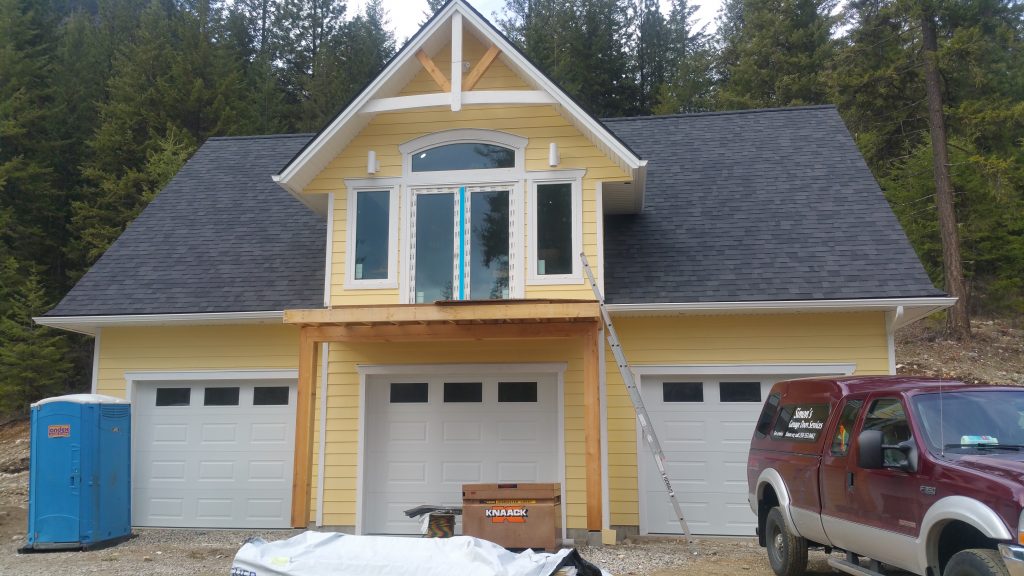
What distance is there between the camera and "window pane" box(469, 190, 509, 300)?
1130cm

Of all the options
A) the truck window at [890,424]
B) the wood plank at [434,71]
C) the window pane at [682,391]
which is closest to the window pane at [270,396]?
the wood plank at [434,71]

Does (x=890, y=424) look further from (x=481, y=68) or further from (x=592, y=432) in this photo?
(x=481, y=68)

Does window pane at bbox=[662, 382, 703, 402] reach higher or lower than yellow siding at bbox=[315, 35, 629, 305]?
lower

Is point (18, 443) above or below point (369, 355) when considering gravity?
below

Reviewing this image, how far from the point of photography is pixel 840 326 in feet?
36.4

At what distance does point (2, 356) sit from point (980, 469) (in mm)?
23246

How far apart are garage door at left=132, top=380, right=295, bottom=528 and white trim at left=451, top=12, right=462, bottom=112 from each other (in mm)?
4854

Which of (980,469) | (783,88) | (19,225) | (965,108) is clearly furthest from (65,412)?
(783,88)

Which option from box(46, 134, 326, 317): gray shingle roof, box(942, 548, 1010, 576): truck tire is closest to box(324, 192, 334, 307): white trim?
box(46, 134, 326, 317): gray shingle roof

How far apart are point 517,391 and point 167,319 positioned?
17.2 ft

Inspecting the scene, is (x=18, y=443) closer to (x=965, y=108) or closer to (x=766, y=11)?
(x=965, y=108)

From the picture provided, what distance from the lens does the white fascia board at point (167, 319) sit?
1180 cm

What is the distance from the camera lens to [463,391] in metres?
11.6

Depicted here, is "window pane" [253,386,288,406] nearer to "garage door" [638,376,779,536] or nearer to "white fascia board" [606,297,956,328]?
"white fascia board" [606,297,956,328]
